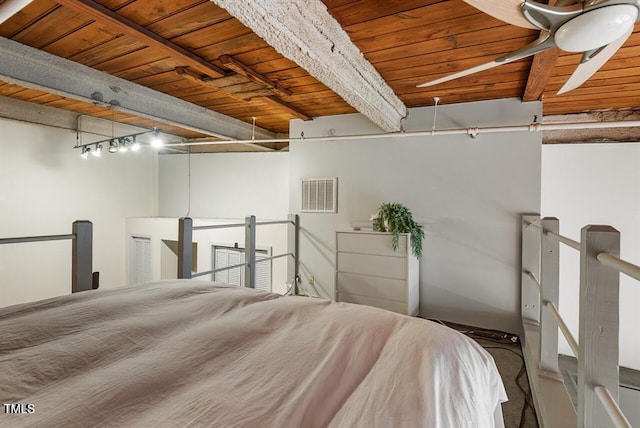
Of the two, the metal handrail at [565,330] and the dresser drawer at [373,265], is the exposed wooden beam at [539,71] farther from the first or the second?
the dresser drawer at [373,265]

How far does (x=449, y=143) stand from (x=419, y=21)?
1732 mm

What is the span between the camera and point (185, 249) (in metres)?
2.35

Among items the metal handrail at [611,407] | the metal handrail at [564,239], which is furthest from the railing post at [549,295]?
the metal handrail at [611,407]

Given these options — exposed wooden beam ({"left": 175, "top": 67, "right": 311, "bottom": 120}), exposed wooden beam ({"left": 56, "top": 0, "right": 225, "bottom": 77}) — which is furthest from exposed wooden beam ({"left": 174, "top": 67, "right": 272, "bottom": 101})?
exposed wooden beam ({"left": 56, "top": 0, "right": 225, "bottom": 77})

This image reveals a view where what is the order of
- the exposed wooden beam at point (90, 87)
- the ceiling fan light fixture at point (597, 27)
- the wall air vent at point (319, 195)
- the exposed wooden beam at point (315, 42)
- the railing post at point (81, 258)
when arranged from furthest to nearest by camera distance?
the wall air vent at point (319, 195), the exposed wooden beam at point (90, 87), the railing post at point (81, 258), the exposed wooden beam at point (315, 42), the ceiling fan light fixture at point (597, 27)

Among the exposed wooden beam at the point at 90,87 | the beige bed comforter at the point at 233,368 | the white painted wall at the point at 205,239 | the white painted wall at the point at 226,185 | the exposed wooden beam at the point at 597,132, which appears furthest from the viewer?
the white painted wall at the point at 226,185

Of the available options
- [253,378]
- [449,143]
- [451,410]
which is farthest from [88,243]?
[449,143]

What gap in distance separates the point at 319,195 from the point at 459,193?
165cm

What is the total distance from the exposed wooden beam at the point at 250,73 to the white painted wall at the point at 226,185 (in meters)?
1.87

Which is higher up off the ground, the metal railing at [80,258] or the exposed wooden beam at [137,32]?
the exposed wooden beam at [137,32]

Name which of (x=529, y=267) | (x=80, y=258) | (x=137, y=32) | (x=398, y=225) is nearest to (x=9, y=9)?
(x=137, y=32)

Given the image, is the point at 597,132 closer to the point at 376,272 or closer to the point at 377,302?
the point at 376,272

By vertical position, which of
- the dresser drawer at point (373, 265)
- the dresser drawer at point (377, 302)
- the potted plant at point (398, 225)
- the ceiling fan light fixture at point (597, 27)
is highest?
the ceiling fan light fixture at point (597, 27)

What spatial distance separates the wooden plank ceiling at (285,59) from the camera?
1804mm
